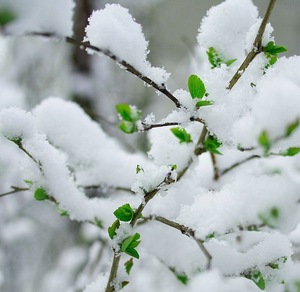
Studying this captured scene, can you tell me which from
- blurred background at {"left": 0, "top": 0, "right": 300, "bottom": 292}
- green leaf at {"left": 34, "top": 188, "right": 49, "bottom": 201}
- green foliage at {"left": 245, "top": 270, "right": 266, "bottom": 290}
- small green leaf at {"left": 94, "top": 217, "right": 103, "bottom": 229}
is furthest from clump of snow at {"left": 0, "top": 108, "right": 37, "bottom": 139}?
blurred background at {"left": 0, "top": 0, "right": 300, "bottom": 292}

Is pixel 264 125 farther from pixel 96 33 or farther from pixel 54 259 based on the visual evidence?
pixel 54 259

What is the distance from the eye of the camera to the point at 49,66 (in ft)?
8.85

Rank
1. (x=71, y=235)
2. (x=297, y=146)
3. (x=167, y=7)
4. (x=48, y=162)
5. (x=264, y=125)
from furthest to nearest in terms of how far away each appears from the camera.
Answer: (x=167, y=7)
(x=71, y=235)
(x=48, y=162)
(x=297, y=146)
(x=264, y=125)

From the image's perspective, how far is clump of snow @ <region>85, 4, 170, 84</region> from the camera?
0.48m

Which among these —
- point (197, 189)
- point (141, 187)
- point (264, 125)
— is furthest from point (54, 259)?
point (264, 125)

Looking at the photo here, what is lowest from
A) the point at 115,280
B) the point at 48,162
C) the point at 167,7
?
Result: the point at 115,280

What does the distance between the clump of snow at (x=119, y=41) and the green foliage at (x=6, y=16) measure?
79 millimetres

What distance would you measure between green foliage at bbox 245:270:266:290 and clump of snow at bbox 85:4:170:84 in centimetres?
23

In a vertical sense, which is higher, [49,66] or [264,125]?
[49,66]

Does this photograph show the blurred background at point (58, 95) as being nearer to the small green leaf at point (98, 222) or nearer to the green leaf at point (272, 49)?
the small green leaf at point (98, 222)

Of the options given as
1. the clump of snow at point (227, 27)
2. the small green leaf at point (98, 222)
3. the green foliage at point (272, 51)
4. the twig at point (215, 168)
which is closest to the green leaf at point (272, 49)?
the green foliage at point (272, 51)

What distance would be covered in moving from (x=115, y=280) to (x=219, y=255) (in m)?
0.12

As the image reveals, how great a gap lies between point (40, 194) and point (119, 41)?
23 centimetres

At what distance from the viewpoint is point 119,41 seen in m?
0.48
